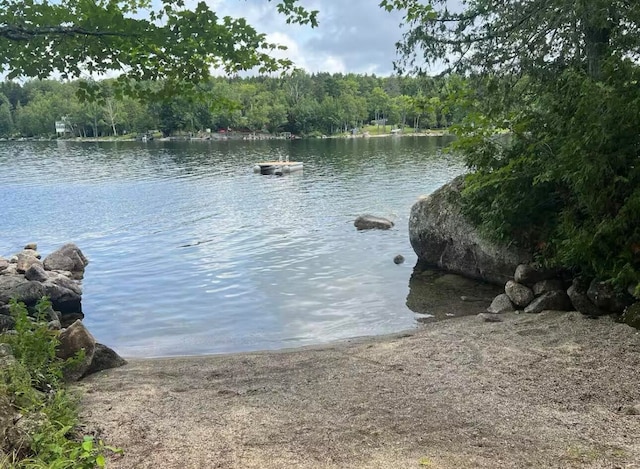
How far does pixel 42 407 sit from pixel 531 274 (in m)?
10.6

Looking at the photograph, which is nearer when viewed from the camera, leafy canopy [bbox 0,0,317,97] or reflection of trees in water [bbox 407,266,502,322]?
leafy canopy [bbox 0,0,317,97]

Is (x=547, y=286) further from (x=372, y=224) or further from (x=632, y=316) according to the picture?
(x=372, y=224)

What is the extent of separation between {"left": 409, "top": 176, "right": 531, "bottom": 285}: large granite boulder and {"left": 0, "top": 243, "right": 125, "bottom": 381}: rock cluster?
32.7 feet

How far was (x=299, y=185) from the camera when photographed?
4516 cm

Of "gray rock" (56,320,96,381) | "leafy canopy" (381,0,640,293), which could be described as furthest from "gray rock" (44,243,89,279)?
"leafy canopy" (381,0,640,293)

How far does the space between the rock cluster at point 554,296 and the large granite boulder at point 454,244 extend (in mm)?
1157

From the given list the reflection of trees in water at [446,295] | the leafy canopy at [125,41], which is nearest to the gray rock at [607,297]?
the reflection of trees in water at [446,295]

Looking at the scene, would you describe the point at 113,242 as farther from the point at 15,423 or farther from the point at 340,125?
the point at 340,125

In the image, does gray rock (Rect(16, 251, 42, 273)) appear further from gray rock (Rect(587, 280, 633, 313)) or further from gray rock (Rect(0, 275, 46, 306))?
gray rock (Rect(587, 280, 633, 313))

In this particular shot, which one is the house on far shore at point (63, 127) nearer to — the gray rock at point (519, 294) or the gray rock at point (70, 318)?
the gray rock at point (70, 318)

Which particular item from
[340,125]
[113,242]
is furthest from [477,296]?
[340,125]

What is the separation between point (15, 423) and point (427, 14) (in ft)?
38.1

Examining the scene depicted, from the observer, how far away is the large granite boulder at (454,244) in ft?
46.8

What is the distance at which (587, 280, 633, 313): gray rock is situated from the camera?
30.4 feet
